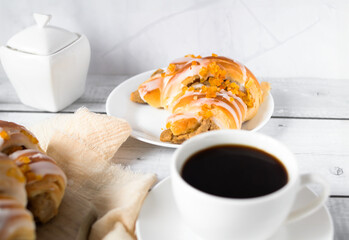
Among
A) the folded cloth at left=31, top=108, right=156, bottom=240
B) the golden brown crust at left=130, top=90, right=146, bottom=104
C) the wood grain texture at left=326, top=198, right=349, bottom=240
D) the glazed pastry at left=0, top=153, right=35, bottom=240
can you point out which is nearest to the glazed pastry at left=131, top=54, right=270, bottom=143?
the golden brown crust at left=130, top=90, right=146, bottom=104

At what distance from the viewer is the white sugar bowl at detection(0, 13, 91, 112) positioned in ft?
3.49

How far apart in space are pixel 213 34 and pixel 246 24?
0.32 feet


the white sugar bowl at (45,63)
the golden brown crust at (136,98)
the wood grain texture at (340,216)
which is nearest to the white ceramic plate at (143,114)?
the golden brown crust at (136,98)

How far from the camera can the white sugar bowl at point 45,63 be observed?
41.9 inches

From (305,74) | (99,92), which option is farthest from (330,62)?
(99,92)

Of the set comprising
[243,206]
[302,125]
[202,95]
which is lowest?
[302,125]

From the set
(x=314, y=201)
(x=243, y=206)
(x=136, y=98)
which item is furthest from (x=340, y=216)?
(x=136, y=98)

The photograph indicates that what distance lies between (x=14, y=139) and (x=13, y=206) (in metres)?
0.22

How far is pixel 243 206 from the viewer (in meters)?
0.55

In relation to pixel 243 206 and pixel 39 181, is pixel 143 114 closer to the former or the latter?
pixel 39 181

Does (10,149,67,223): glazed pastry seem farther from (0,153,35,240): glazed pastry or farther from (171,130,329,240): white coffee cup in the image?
(171,130,329,240): white coffee cup

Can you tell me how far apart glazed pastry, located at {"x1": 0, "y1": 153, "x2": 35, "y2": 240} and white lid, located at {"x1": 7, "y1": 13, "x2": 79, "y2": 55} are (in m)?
0.50

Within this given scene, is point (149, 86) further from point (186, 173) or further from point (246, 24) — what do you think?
point (186, 173)

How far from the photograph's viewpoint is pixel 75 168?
835mm
